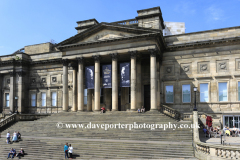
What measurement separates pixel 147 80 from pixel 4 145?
19.8 meters

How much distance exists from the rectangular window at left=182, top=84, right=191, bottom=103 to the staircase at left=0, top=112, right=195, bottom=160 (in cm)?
706

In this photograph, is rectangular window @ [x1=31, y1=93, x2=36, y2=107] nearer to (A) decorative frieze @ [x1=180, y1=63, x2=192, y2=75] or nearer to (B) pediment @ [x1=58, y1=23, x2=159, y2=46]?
(B) pediment @ [x1=58, y1=23, x2=159, y2=46]

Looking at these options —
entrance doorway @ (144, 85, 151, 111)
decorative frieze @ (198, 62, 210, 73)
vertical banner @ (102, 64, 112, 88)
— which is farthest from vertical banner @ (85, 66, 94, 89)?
decorative frieze @ (198, 62, 210, 73)

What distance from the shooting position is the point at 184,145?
1780 cm

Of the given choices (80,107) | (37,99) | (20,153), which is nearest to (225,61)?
(80,107)

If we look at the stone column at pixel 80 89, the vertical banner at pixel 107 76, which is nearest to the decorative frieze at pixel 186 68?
the vertical banner at pixel 107 76

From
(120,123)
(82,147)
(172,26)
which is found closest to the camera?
(82,147)

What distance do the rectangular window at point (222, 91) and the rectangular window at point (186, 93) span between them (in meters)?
3.82

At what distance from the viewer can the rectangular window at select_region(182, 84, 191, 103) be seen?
102ft

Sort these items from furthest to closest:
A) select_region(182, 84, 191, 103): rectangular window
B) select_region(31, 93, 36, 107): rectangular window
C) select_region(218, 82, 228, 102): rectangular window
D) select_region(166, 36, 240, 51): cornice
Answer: select_region(31, 93, 36, 107): rectangular window, select_region(182, 84, 191, 103): rectangular window, select_region(218, 82, 228, 102): rectangular window, select_region(166, 36, 240, 51): cornice

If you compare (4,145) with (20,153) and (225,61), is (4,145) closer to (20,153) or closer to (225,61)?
(20,153)

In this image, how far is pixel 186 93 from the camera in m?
31.3

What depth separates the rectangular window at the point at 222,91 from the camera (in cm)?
2938

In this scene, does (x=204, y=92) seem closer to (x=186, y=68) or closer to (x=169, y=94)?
(x=186, y=68)
